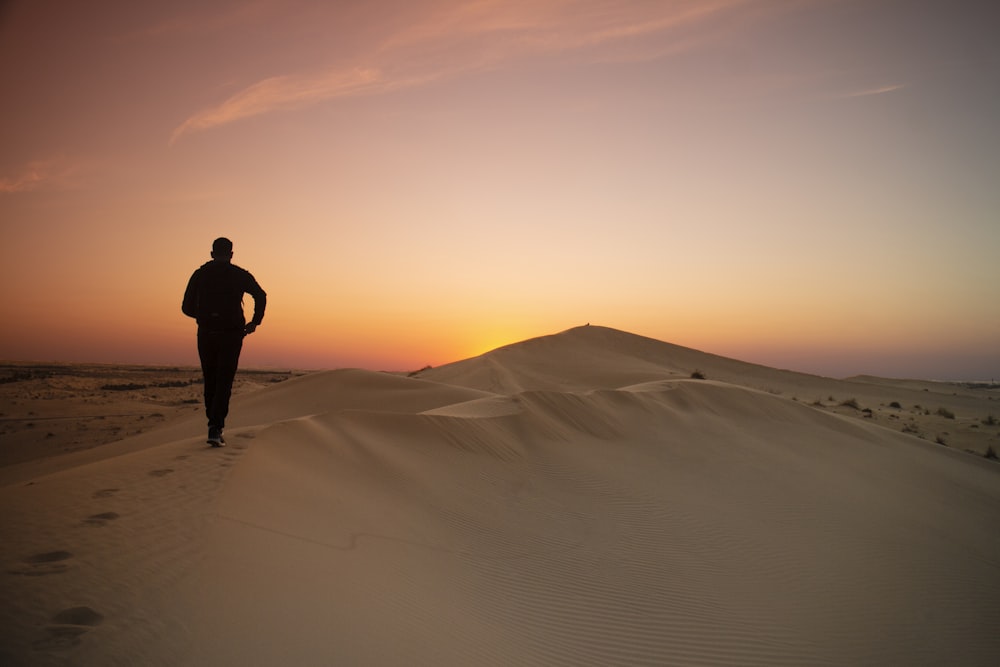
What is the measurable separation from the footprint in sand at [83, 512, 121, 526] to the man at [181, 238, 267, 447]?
1895 mm

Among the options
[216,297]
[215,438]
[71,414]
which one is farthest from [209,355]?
[71,414]

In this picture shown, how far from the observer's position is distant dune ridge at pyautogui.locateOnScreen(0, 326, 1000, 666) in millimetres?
2889

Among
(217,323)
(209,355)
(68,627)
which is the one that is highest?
(217,323)

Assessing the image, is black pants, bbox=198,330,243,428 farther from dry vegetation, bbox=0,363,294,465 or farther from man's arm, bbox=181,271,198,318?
dry vegetation, bbox=0,363,294,465

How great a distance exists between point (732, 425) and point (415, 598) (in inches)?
374

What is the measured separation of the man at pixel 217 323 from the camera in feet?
18.3

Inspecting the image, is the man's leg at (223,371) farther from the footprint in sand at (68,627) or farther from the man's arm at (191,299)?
the footprint in sand at (68,627)

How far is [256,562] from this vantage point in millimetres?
3467

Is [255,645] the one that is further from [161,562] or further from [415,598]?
[415,598]

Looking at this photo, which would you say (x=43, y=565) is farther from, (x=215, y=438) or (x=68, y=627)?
(x=215, y=438)

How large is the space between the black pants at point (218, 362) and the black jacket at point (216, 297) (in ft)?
0.28

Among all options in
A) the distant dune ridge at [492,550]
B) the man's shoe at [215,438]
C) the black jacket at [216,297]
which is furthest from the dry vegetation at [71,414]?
the black jacket at [216,297]

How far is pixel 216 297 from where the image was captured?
5.60m

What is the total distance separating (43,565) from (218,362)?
2893 mm
